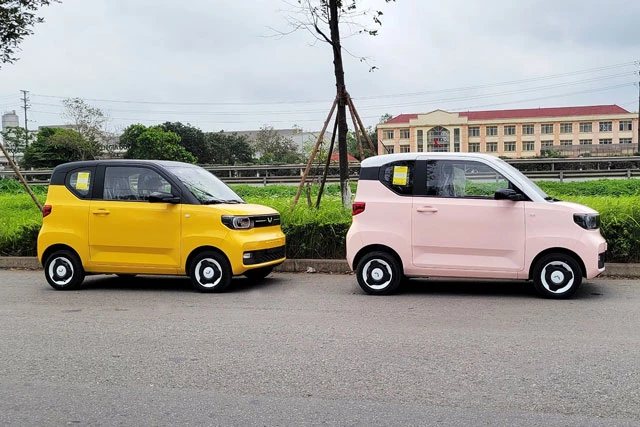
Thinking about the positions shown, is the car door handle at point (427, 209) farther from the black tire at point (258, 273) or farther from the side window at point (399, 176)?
the black tire at point (258, 273)

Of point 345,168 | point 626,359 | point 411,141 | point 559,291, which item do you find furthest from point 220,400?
point 411,141

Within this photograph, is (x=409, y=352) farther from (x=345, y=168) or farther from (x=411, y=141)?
(x=411, y=141)

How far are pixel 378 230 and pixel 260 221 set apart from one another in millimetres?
1773

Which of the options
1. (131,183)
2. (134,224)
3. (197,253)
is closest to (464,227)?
(197,253)

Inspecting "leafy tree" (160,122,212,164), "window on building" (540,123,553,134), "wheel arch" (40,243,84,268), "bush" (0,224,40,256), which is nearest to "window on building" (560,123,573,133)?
"window on building" (540,123,553,134)

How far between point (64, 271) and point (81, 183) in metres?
1.30

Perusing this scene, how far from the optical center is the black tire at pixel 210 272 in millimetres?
8898

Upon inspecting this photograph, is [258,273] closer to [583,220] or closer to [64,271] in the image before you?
[64,271]

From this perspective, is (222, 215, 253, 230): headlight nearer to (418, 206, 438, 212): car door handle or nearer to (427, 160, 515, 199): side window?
(418, 206, 438, 212): car door handle

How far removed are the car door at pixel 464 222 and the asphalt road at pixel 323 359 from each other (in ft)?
1.51

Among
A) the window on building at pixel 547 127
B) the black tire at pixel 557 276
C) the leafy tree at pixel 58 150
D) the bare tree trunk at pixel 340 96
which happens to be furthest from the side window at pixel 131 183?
the window on building at pixel 547 127

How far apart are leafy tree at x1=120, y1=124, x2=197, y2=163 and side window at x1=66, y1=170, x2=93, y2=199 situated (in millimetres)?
40971

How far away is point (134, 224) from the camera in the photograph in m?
9.14

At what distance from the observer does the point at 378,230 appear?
8.55m
